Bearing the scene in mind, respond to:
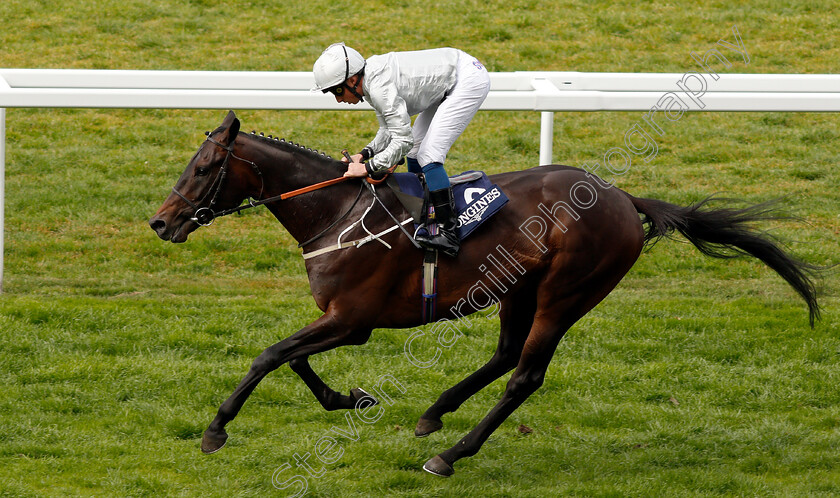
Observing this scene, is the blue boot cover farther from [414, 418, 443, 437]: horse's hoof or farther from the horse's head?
[414, 418, 443, 437]: horse's hoof

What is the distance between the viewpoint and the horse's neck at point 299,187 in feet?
16.3

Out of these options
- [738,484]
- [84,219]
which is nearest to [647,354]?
[738,484]

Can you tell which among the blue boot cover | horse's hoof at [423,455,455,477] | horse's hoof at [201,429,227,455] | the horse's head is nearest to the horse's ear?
the horse's head

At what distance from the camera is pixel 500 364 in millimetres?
5500

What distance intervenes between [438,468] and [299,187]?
5.01 ft

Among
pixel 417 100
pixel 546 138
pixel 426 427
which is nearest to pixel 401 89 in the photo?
pixel 417 100

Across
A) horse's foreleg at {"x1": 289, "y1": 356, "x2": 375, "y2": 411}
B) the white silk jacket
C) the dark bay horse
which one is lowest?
horse's foreleg at {"x1": 289, "y1": 356, "x2": 375, "y2": 411}

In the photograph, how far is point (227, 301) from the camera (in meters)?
7.56

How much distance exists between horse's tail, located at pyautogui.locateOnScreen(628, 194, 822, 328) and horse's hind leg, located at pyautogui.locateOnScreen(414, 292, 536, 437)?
751 mm

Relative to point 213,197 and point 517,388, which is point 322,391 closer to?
point 517,388

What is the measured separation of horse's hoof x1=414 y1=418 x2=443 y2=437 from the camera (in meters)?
5.45

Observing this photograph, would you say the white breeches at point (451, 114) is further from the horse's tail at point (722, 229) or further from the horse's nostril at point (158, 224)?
the horse's nostril at point (158, 224)

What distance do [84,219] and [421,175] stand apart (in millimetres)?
5465

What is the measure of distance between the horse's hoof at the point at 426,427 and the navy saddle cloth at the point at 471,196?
1.06m
